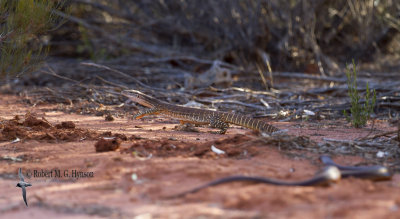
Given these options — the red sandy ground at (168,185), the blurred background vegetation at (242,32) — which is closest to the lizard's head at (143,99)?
the red sandy ground at (168,185)

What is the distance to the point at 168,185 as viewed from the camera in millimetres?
Answer: 3881

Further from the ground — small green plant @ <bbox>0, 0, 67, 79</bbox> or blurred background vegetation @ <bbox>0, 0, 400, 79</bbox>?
blurred background vegetation @ <bbox>0, 0, 400, 79</bbox>

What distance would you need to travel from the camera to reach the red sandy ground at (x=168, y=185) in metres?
3.27

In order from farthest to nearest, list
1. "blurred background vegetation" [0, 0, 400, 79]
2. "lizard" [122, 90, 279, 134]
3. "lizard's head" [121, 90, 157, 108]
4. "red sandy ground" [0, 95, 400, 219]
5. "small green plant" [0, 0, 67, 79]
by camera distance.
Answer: "blurred background vegetation" [0, 0, 400, 79] → "lizard's head" [121, 90, 157, 108] → "lizard" [122, 90, 279, 134] → "small green plant" [0, 0, 67, 79] → "red sandy ground" [0, 95, 400, 219]

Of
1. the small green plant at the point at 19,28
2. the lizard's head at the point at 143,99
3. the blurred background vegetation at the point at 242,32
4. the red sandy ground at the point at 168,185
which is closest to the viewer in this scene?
the red sandy ground at the point at 168,185

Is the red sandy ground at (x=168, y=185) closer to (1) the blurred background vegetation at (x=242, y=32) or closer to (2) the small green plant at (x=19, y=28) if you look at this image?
(2) the small green plant at (x=19, y=28)

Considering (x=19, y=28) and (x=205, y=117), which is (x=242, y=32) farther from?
(x=19, y=28)

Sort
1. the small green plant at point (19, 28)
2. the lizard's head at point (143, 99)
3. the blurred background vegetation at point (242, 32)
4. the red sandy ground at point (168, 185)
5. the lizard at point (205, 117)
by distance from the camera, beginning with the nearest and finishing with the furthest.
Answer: the red sandy ground at point (168, 185)
the small green plant at point (19, 28)
the lizard at point (205, 117)
the lizard's head at point (143, 99)
the blurred background vegetation at point (242, 32)

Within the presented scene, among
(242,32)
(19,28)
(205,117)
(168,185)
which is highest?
(242,32)

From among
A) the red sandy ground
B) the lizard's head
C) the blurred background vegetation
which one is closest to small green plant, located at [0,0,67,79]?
the red sandy ground

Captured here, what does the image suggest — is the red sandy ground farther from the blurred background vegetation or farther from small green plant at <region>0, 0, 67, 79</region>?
the blurred background vegetation

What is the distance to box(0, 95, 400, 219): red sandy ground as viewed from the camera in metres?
3.27

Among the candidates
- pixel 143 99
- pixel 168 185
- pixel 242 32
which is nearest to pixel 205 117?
pixel 143 99

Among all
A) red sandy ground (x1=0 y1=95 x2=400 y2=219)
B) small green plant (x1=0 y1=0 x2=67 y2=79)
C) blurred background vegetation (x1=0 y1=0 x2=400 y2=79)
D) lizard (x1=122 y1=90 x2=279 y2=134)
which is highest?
blurred background vegetation (x1=0 y1=0 x2=400 y2=79)
